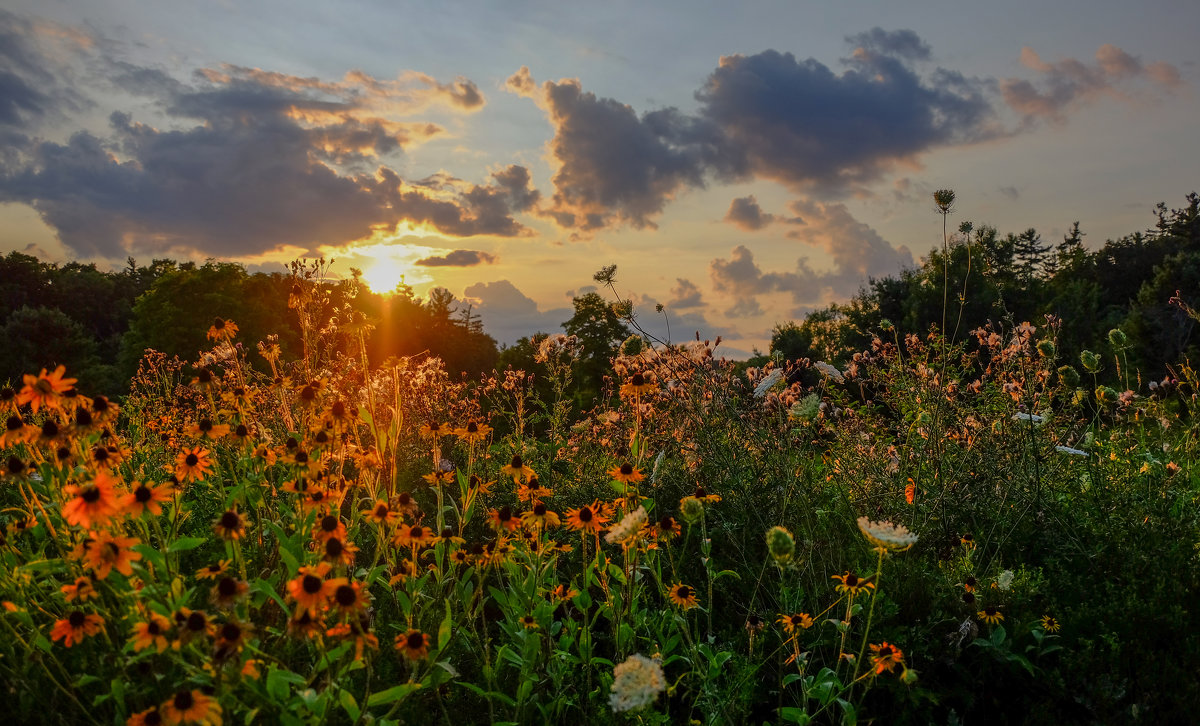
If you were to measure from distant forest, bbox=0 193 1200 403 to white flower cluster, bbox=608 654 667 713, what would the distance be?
43.0 ft

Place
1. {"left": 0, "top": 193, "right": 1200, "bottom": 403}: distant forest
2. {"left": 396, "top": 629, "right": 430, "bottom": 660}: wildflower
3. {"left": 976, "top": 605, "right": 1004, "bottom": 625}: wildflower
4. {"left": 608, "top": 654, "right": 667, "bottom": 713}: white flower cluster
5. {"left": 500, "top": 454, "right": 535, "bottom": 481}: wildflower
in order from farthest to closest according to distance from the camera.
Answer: {"left": 0, "top": 193, "right": 1200, "bottom": 403}: distant forest, {"left": 500, "top": 454, "right": 535, "bottom": 481}: wildflower, {"left": 976, "top": 605, "right": 1004, "bottom": 625}: wildflower, {"left": 396, "top": 629, "right": 430, "bottom": 660}: wildflower, {"left": 608, "top": 654, "right": 667, "bottom": 713}: white flower cluster

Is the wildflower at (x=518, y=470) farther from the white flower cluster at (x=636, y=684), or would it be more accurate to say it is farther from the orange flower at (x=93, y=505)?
the orange flower at (x=93, y=505)

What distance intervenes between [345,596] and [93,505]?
2.85 feet

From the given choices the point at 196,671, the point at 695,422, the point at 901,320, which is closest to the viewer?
the point at 196,671

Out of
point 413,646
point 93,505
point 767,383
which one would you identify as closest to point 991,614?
point 767,383

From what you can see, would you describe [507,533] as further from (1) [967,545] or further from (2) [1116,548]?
(2) [1116,548]

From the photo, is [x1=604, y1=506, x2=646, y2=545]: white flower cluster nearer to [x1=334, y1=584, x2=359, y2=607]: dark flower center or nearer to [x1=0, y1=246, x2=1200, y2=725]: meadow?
[x1=0, y1=246, x2=1200, y2=725]: meadow

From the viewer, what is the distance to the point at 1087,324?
2291 centimetres

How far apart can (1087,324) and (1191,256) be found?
4.06 metres

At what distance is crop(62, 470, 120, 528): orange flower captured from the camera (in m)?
1.93

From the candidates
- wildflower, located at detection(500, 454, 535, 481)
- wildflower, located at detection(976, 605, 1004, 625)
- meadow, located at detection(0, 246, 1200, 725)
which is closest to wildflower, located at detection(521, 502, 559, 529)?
meadow, located at detection(0, 246, 1200, 725)

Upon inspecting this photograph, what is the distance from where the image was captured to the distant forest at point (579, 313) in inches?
814

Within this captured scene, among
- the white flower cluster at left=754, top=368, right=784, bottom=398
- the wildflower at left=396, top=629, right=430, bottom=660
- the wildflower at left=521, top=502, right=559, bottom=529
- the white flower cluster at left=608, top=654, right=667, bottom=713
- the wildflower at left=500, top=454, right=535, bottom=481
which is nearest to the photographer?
the white flower cluster at left=608, top=654, right=667, bottom=713

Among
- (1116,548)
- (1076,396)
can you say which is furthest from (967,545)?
(1076,396)
